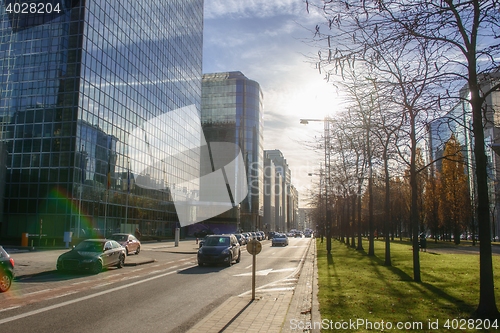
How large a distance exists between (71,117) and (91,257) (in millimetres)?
25124

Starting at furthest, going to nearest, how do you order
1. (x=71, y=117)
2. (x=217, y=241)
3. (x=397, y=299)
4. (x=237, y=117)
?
(x=237, y=117) → (x=71, y=117) → (x=217, y=241) → (x=397, y=299)

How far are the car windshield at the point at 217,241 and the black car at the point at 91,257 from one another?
4.87 metres

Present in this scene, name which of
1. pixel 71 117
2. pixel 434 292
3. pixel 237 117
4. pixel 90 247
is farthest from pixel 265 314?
pixel 237 117

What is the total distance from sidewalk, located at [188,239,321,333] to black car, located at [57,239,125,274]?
26.2 ft

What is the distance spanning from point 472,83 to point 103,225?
40.6 metres

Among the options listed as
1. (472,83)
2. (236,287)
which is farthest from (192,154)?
(472,83)

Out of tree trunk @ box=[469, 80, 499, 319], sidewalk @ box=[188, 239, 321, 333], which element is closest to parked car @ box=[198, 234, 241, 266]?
sidewalk @ box=[188, 239, 321, 333]

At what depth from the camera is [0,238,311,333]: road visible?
8.21 meters

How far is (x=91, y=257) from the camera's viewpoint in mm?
17188

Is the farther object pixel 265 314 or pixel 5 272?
pixel 5 272

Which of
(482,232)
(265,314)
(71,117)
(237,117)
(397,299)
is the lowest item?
(265,314)

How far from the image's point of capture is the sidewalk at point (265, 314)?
771cm

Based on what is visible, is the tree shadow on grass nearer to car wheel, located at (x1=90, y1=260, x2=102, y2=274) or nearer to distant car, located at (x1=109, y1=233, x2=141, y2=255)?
car wheel, located at (x1=90, y1=260, x2=102, y2=274)

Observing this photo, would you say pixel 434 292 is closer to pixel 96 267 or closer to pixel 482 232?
pixel 482 232
